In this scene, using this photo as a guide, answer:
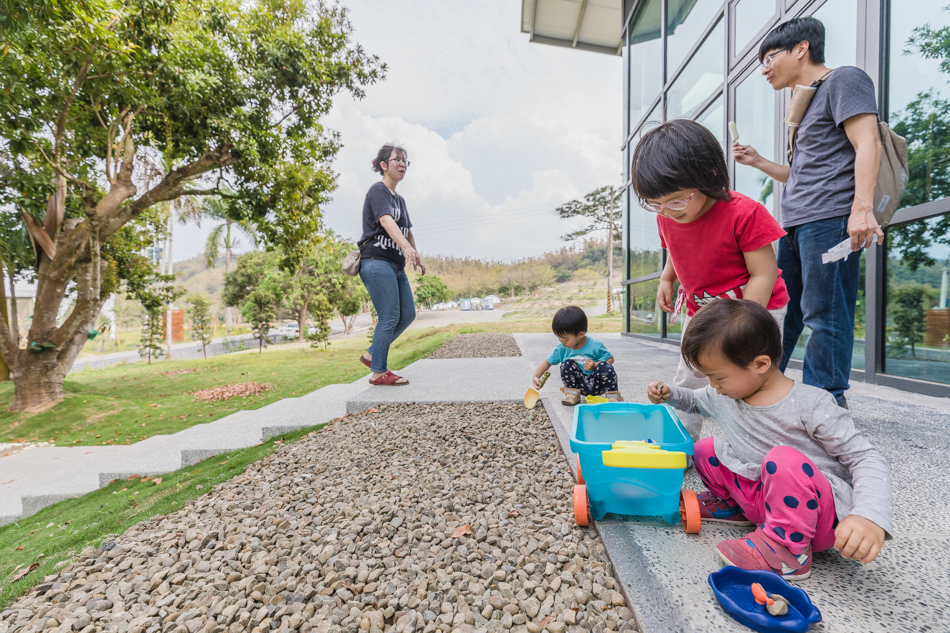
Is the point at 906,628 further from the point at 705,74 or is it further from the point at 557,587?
the point at 705,74

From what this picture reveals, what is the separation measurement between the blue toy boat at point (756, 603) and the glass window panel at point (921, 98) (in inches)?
114

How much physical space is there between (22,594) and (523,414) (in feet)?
6.27

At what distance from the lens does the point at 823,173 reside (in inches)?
54.5

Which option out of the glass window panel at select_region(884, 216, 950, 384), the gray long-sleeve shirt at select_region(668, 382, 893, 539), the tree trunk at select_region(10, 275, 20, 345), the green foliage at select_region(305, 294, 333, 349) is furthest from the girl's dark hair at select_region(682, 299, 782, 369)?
the green foliage at select_region(305, 294, 333, 349)

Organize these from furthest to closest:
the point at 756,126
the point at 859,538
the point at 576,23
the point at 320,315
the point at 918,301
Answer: the point at 320,315 < the point at 576,23 < the point at 756,126 < the point at 918,301 < the point at 859,538

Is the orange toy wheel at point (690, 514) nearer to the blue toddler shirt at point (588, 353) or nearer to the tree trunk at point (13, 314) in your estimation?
the blue toddler shirt at point (588, 353)

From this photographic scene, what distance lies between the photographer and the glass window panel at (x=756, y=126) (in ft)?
11.9

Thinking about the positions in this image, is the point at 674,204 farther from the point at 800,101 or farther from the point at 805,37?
the point at 805,37

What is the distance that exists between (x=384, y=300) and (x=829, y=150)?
7.54ft

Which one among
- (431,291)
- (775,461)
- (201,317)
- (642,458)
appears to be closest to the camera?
(775,461)

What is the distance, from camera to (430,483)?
1481mm

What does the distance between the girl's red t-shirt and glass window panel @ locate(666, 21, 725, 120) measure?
14.2 ft

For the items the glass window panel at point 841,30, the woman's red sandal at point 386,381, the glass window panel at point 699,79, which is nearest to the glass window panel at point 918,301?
the glass window panel at point 841,30

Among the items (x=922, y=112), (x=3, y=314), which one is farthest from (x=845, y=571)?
(x=3, y=314)
